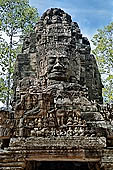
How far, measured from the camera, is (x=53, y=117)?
24.2 feet

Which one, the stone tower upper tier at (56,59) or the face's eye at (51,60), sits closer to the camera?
the stone tower upper tier at (56,59)

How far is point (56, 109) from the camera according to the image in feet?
24.6

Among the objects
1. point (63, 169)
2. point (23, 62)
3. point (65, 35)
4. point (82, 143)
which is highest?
point (65, 35)

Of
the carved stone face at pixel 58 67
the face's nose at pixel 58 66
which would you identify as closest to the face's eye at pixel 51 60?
the carved stone face at pixel 58 67

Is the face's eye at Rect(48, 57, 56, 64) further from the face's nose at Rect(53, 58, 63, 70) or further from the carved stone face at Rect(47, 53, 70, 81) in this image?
the face's nose at Rect(53, 58, 63, 70)

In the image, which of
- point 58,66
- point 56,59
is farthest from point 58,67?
point 56,59

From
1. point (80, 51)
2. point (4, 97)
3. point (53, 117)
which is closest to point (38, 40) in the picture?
point (80, 51)

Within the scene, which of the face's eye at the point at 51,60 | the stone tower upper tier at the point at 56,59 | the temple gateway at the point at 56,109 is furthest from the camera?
the face's eye at the point at 51,60

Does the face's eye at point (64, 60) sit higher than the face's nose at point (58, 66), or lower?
higher

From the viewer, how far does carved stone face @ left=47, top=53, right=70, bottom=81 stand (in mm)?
8859

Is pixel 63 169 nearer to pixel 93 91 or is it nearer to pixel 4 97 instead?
pixel 93 91

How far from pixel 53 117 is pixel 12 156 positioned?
167cm

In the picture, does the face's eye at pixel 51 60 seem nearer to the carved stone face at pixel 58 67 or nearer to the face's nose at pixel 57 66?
the carved stone face at pixel 58 67

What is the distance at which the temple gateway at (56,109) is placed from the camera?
21.4 feet
